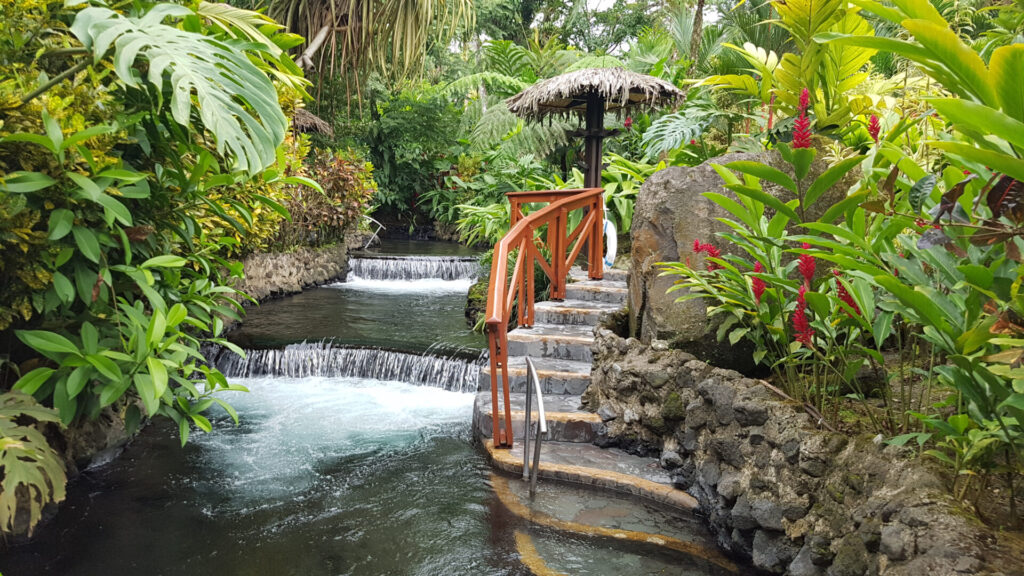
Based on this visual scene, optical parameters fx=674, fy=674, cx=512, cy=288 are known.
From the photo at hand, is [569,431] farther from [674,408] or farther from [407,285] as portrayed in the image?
[407,285]

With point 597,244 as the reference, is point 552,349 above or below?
below

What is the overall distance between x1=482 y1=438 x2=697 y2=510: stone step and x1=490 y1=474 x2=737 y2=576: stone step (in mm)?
67

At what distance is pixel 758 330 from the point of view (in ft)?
11.3

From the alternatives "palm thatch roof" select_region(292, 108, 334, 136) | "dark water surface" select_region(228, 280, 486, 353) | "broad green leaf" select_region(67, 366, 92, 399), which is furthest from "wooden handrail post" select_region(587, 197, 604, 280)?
"palm thatch roof" select_region(292, 108, 334, 136)

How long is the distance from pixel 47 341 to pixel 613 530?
8.62 ft

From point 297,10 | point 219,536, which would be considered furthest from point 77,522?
point 297,10

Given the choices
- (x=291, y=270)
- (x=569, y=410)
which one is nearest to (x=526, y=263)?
(x=569, y=410)

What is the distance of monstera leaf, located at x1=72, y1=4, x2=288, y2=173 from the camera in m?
2.05

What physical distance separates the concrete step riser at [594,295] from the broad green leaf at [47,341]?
4.52m

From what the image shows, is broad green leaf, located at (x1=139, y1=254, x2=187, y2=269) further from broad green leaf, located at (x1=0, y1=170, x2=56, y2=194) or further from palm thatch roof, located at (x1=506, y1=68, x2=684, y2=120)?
palm thatch roof, located at (x1=506, y1=68, x2=684, y2=120)

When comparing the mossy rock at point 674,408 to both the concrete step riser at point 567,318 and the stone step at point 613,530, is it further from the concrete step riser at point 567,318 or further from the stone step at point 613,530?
the concrete step riser at point 567,318

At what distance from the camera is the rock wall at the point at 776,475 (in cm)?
214

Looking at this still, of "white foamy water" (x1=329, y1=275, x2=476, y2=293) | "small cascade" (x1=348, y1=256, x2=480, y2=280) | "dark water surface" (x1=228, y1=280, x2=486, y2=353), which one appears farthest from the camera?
"small cascade" (x1=348, y1=256, x2=480, y2=280)

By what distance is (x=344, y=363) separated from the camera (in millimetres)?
6562
